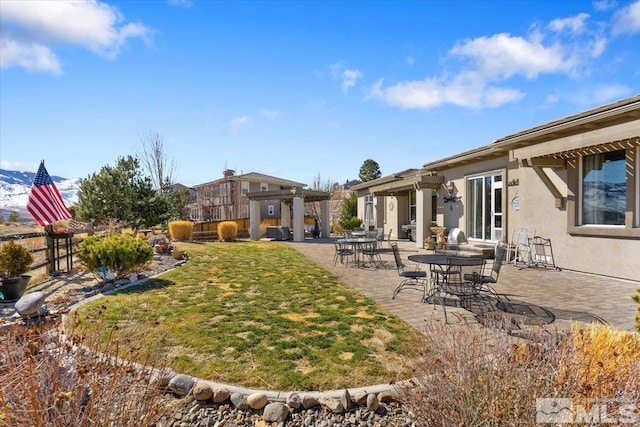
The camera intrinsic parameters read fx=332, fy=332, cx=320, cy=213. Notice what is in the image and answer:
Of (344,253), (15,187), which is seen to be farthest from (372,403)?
(15,187)

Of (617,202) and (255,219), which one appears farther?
(255,219)

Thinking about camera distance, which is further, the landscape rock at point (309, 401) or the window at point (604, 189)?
the window at point (604, 189)

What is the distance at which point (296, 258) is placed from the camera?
14.5 meters

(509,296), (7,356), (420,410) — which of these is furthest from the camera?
(509,296)

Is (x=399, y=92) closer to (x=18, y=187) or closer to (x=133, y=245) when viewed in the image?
(x=133, y=245)

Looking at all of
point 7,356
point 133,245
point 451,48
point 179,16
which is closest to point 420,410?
point 7,356

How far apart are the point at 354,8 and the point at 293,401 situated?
11287 millimetres

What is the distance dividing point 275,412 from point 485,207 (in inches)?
528

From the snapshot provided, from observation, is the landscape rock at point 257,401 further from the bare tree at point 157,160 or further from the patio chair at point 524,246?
the bare tree at point 157,160

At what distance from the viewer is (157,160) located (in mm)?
32594

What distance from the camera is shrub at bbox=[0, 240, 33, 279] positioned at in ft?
27.1

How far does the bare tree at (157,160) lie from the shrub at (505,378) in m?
32.9

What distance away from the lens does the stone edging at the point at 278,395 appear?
346 centimetres

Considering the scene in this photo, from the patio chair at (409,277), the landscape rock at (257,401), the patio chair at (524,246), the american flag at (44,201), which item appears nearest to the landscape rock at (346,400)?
the landscape rock at (257,401)
